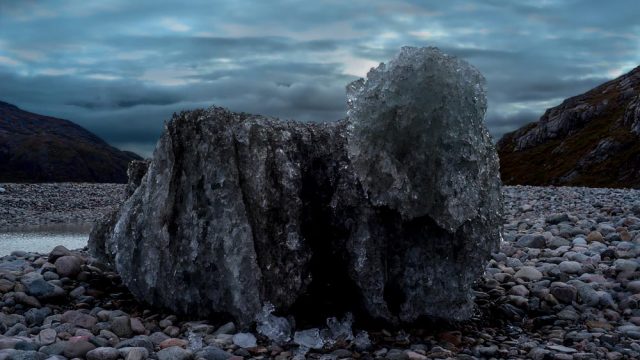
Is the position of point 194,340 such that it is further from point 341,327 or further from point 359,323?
point 359,323

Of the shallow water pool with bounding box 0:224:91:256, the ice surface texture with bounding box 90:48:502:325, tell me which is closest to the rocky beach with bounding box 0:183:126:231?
the shallow water pool with bounding box 0:224:91:256

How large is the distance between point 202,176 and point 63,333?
2741 millimetres

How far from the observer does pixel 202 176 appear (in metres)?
9.09

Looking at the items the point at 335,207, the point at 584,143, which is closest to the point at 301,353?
the point at 335,207

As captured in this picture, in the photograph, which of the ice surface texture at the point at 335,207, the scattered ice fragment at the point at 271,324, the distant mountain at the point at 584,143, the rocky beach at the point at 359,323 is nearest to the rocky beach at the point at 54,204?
the rocky beach at the point at 359,323

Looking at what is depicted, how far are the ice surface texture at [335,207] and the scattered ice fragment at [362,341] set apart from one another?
359 millimetres

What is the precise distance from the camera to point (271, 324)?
Answer: 28.3 feet

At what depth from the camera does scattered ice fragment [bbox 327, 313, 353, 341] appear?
871 cm

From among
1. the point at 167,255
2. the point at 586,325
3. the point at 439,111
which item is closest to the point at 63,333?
the point at 167,255

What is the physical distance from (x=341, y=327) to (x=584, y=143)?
88232mm

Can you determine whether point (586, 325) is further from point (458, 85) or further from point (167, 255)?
point (167, 255)

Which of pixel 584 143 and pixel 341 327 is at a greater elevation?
pixel 584 143

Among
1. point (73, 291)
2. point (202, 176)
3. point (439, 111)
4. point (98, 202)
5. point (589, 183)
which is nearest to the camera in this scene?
point (439, 111)

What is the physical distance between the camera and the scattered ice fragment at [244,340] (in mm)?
8188
